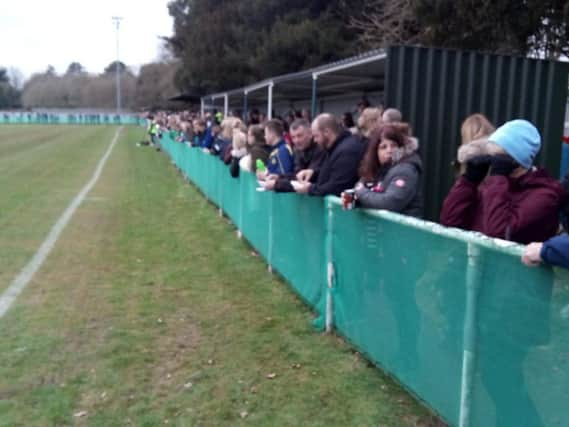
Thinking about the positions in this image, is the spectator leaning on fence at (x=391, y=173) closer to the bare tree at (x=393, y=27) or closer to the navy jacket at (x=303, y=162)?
the navy jacket at (x=303, y=162)

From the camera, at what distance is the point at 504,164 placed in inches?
136

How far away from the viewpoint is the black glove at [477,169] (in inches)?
152

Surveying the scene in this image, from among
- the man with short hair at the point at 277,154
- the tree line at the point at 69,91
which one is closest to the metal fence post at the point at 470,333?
the man with short hair at the point at 277,154

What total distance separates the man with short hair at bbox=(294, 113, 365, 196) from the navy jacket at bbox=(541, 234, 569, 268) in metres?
2.77

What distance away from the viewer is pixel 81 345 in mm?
5211

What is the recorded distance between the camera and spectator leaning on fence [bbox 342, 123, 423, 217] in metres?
4.46

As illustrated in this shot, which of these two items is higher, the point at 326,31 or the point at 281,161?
the point at 326,31

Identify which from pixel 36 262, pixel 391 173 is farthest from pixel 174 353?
pixel 36 262

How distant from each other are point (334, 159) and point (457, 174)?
3.55 feet

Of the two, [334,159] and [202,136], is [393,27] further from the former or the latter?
[334,159]

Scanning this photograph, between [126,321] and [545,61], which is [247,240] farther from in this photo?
[545,61]

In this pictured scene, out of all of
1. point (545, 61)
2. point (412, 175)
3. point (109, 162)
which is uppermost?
point (545, 61)

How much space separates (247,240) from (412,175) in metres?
5.00

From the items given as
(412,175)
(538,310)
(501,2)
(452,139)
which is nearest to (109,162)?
(501,2)
